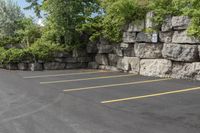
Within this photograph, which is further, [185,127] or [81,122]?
[81,122]

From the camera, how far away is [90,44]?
57.1 ft

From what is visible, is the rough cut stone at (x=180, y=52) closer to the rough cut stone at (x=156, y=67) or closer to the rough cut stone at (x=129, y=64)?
the rough cut stone at (x=156, y=67)

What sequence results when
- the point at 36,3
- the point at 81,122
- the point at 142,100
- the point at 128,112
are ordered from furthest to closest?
the point at 36,3, the point at 142,100, the point at 128,112, the point at 81,122

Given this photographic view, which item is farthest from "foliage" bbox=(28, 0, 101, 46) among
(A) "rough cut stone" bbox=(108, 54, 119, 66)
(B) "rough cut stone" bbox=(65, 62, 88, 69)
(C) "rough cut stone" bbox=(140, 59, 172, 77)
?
(C) "rough cut stone" bbox=(140, 59, 172, 77)

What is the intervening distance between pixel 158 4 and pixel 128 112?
22.5ft

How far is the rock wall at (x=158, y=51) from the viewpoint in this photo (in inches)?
472

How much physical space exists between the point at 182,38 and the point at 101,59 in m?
5.47

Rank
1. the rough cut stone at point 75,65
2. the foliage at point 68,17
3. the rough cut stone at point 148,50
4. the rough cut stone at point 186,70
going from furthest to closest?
the rough cut stone at point 75,65 → the foliage at point 68,17 → the rough cut stone at point 148,50 → the rough cut stone at point 186,70

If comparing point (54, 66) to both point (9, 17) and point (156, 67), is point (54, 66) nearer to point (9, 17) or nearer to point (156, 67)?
point (156, 67)

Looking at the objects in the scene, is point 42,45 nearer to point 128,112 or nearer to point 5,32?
point 5,32

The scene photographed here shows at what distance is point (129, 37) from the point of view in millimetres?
14633

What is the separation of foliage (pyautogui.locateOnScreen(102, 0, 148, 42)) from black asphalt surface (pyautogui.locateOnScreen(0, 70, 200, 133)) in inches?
121

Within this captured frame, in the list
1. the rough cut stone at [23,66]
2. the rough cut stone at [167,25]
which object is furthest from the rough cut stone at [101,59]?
the rough cut stone at [167,25]

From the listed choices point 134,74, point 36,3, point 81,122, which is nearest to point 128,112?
point 81,122
